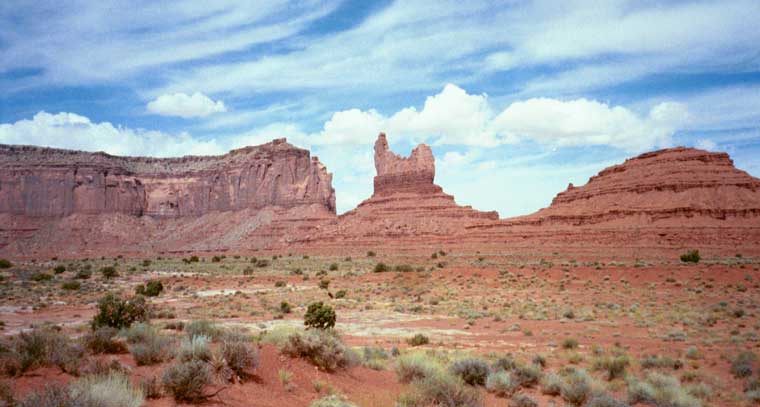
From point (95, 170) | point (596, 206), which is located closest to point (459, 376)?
point (596, 206)

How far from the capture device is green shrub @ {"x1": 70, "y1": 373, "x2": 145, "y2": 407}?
223 inches

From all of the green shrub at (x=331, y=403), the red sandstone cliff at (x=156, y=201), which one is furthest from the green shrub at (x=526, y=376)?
the red sandstone cliff at (x=156, y=201)

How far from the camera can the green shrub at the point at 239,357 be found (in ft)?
26.2

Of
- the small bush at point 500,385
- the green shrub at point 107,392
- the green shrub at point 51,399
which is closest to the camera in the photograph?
the green shrub at point 51,399

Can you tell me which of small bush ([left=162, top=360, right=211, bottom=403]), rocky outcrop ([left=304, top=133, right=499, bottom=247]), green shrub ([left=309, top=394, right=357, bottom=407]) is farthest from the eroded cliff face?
small bush ([left=162, top=360, right=211, bottom=403])

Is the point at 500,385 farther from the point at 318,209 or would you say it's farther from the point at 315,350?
the point at 318,209

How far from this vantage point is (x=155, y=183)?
423ft

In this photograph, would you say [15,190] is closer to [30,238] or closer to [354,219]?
[30,238]

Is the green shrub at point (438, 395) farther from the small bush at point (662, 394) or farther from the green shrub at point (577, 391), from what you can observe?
the small bush at point (662, 394)

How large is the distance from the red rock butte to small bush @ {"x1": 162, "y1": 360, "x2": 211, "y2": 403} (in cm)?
5499

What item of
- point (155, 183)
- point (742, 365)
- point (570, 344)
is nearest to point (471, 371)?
point (570, 344)

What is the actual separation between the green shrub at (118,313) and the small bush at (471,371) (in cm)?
794

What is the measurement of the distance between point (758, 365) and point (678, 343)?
349cm

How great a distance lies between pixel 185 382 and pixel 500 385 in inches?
235
